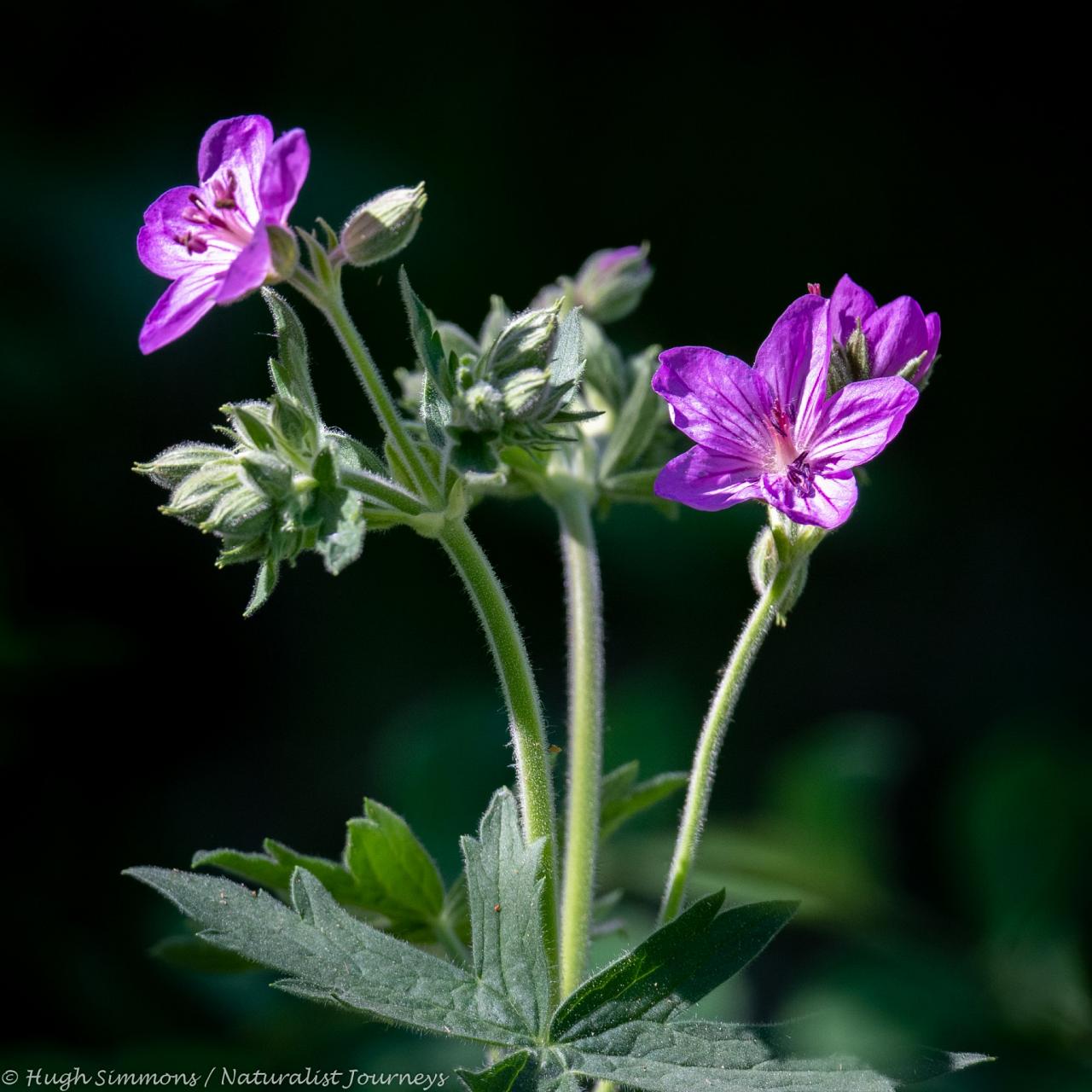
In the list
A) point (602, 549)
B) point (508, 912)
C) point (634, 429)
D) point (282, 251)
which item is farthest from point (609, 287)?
point (602, 549)

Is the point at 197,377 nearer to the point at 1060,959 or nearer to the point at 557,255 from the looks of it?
the point at 557,255

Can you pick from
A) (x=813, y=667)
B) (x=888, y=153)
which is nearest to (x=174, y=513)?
(x=813, y=667)

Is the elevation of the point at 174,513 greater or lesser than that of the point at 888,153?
lesser

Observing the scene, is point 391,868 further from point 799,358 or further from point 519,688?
point 799,358

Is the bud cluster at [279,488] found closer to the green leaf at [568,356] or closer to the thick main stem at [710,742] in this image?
the green leaf at [568,356]

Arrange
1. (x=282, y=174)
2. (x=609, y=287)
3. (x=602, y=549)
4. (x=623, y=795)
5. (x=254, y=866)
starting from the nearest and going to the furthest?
(x=282, y=174)
(x=254, y=866)
(x=623, y=795)
(x=609, y=287)
(x=602, y=549)

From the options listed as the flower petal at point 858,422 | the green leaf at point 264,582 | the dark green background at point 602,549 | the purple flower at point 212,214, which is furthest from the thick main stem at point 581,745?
the dark green background at point 602,549

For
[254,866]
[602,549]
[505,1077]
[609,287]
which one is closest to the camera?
[505,1077]
